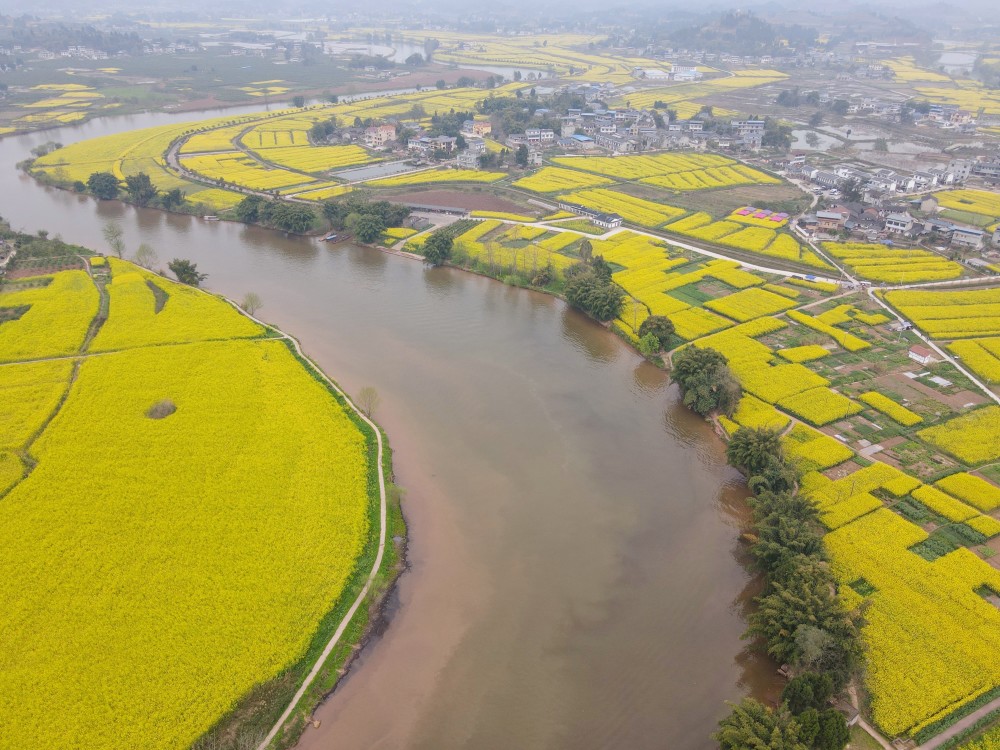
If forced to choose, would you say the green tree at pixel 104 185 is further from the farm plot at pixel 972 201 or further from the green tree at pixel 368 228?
the farm plot at pixel 972 201

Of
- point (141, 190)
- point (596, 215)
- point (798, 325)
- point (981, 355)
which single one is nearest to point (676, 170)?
point (596, 215)

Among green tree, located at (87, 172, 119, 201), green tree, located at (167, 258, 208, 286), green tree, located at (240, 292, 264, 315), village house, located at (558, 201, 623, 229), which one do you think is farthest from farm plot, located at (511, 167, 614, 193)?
green tree, located at (87, 172, 119, 201)

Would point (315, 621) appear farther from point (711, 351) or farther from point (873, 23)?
point (873, 23)

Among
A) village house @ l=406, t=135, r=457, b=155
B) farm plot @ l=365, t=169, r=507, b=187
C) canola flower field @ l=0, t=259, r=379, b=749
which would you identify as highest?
village house @ l=406, t=135, r=457, b=155

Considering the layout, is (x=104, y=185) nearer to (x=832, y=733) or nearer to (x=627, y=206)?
(x=627, y=206)

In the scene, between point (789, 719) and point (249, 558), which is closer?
point (789, 719)

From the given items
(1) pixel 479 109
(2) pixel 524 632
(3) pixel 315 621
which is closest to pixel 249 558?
→ (3) pixel 315 621

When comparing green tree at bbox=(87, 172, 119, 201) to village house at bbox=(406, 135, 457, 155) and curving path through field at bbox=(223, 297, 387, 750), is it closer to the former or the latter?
village house at bbox=(406, 135, 457, 155)
